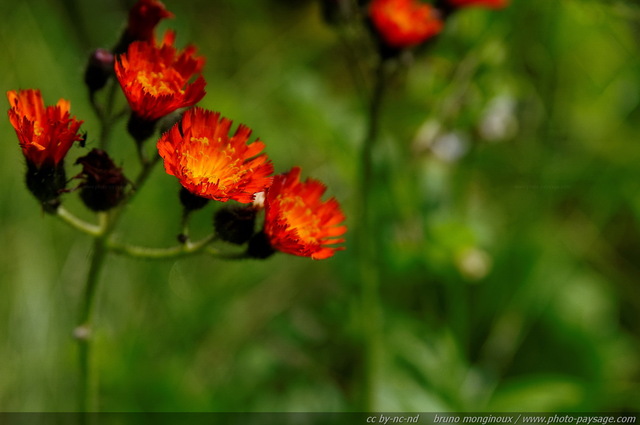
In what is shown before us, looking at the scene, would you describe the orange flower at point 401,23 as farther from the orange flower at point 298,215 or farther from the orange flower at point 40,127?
the orange flower at point 40,127

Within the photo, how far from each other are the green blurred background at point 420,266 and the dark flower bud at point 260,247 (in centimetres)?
66

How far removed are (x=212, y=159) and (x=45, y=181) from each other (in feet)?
0.79

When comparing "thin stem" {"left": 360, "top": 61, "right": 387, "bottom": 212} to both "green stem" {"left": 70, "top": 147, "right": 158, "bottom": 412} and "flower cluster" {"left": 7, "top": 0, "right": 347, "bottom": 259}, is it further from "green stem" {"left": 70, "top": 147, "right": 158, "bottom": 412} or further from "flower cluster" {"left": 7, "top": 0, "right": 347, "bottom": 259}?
"green stem" {"left": 70, "top": 147, "right": 158, "bottom": 412}

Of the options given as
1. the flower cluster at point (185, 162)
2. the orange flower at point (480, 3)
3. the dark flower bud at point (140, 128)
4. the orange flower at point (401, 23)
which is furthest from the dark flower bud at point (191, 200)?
the orange flower at point (480, 3)

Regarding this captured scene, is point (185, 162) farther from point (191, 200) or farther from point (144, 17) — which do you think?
point (144, 17)

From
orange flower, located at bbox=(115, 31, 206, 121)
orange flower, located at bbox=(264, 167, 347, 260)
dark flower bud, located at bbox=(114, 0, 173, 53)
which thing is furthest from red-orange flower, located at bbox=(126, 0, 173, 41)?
orange flower, located at bbox=(264, 167, 347, 260)

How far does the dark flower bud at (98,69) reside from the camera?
3.56ft

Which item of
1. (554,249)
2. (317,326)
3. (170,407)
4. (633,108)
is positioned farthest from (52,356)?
(633,108)

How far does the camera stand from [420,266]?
1.89 meters

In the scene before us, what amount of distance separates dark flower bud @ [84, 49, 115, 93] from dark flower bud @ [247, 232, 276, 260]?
385mm

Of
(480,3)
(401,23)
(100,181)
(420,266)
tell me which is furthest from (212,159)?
(420,266)

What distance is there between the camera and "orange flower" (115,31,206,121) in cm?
92

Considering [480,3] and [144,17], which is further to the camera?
[480,3]

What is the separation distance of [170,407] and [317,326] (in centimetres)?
51
